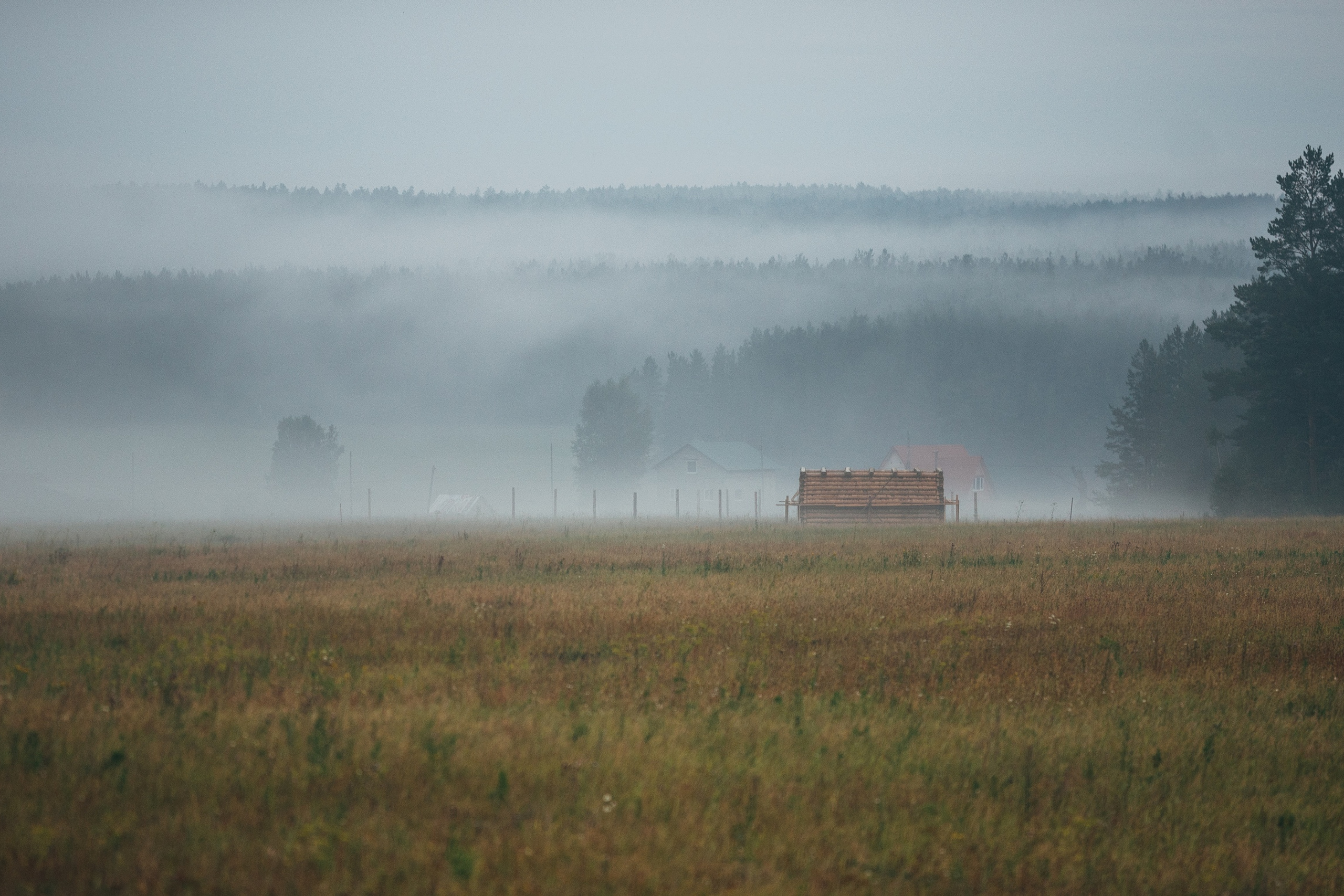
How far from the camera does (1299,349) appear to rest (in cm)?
5806

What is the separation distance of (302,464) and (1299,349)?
100.0 metres

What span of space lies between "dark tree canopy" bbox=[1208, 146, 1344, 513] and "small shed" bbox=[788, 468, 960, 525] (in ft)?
61.6

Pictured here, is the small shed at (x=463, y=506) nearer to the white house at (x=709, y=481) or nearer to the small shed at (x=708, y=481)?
the white house at (x=709, y=481)

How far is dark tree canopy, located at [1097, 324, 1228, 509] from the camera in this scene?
287 ft

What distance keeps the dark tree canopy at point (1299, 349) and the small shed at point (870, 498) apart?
61.6ft

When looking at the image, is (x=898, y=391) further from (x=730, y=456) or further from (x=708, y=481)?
(x=708, y=481)

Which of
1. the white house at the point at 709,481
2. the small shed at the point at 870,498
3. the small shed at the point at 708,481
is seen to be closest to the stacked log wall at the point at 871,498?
the small shed at the point at 870,498

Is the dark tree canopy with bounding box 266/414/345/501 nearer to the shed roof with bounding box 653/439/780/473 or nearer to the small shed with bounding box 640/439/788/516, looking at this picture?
the small shed with bounding box 640/439/788/516

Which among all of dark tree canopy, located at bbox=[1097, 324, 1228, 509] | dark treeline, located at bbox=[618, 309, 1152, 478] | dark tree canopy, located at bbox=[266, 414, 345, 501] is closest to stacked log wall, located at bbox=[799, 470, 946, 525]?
dark tree canopy, located at bbox=[1097, 324, 1228, 509]

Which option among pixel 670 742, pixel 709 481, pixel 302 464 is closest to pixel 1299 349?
pixel 670 742

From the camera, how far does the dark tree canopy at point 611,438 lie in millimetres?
122250

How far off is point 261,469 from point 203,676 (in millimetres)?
174575

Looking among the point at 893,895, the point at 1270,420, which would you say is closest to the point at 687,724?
the point at 893,895

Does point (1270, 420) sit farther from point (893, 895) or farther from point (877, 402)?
point (877, 402)
